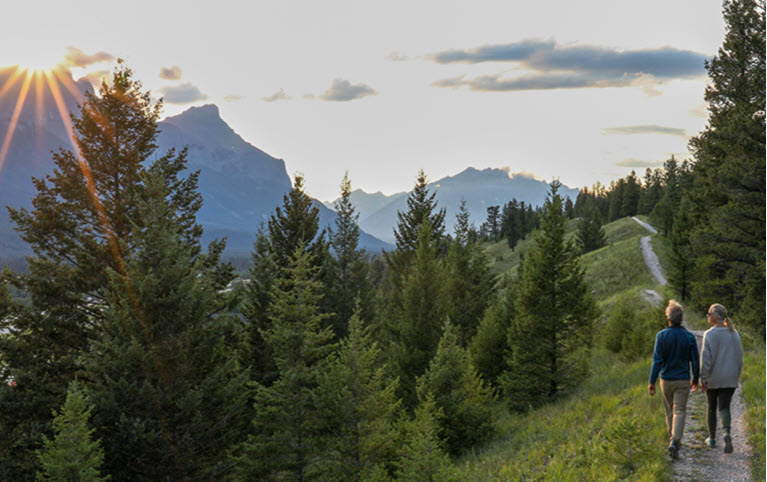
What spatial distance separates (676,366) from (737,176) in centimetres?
1838

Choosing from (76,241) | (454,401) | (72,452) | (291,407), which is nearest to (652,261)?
(454,401)

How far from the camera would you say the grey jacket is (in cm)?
812

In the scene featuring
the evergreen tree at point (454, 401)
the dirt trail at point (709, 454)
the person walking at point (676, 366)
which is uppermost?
the person walking at point (676, 366)

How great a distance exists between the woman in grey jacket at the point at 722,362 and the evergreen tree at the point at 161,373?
11.2m

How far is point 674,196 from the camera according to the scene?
70.6m

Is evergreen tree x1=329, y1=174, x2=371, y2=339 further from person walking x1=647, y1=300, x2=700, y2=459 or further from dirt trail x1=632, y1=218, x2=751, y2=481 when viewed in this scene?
person walking x1=647, y1=300, x2=700, y2=459

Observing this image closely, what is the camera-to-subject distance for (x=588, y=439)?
11.0m

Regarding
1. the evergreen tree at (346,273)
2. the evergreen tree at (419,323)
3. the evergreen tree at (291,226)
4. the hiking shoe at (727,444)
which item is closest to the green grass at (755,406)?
the hiking shoe at (727,444)

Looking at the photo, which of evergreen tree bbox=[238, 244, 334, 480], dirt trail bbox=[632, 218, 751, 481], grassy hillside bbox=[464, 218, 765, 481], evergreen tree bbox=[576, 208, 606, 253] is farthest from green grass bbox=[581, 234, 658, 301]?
evergreen tree bbox=[238, 244, 334, 480]

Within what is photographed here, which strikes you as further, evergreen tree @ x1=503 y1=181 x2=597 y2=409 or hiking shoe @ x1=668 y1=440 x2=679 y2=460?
evergreen tree @ x1=503 y1=181 x2=597 y2=409

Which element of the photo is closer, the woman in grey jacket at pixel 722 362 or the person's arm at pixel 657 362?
the woman in grey jacket at pixel 722 362

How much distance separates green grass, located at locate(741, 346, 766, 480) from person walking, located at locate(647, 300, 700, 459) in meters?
1.19

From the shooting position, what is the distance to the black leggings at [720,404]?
830 centimetres

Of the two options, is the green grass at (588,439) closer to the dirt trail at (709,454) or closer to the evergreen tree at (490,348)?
the dirt trail at (709,454)
